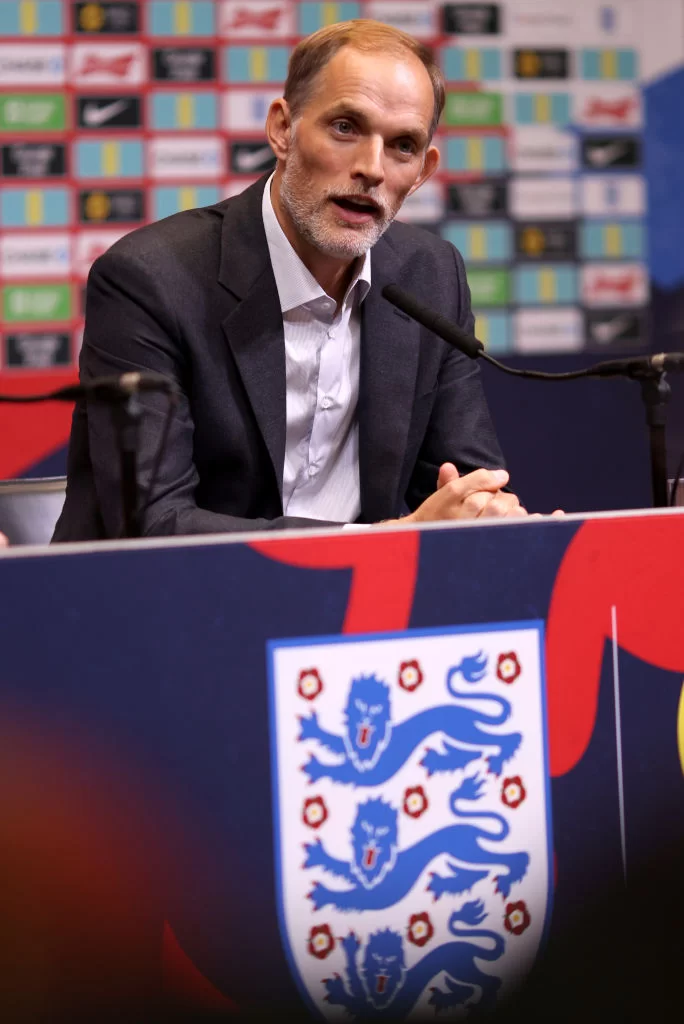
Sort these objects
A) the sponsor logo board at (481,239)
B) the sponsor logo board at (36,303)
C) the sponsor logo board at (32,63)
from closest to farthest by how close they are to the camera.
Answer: the sponsor logo board at (32,63) → the sponsor logo board at (36,303) → the sponsor logo board at (481,239)

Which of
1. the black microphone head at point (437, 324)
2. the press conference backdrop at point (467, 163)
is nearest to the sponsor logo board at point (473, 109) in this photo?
the press conference backdrop at point (467, 163)

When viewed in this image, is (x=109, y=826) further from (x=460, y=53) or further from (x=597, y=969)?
(x=460, y=53)

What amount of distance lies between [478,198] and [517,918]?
2678mm

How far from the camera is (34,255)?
10.3ft

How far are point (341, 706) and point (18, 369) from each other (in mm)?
2428

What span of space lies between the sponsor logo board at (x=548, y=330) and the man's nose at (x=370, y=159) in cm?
185

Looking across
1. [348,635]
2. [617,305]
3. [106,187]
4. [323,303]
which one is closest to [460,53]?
[617,305]

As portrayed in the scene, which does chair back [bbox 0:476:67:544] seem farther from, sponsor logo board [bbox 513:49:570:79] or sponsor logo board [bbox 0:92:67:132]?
sponsor logo board [bbox 513:49:570:79]

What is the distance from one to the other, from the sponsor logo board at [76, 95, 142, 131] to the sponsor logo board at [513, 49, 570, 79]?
1.07 meters

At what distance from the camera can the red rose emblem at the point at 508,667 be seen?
37.8 inches

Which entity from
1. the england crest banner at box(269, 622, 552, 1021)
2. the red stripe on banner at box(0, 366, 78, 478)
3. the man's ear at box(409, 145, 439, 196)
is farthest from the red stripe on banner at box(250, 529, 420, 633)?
the red stripe on banner at box(0, 366, 78, 478)

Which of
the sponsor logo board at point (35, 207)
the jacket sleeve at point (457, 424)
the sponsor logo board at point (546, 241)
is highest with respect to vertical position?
the sponsor logo board at point (35, 207)

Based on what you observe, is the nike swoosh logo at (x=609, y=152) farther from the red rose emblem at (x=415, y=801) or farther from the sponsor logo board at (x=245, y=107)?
the red rose emblem at (x=415, y=801)

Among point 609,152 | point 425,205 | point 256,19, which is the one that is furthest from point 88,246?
point 609,152
